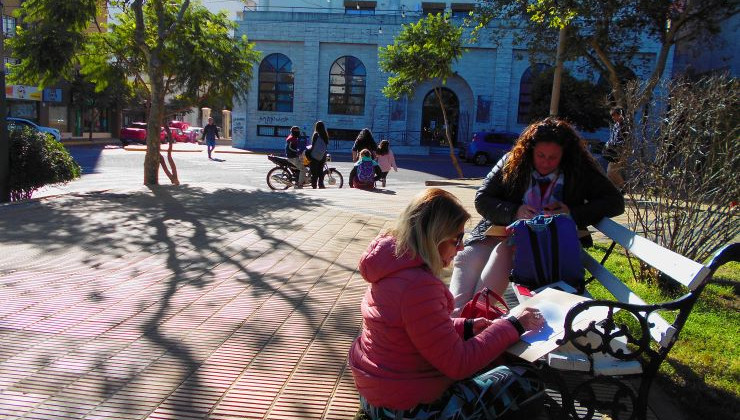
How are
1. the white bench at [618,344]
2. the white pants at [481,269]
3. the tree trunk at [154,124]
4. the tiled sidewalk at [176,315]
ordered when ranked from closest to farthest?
the white bench at [618,344] → the tiled sidewalk at [176,315] → the white pants at [481,269] → the tree trunk at [154,124]

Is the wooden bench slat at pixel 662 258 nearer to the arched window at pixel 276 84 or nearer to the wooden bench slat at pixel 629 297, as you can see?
the wooden bench slat at pixel 629 297

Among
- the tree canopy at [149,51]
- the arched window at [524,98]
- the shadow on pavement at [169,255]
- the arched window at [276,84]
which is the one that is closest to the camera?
the shadow on pavement at [169,255]

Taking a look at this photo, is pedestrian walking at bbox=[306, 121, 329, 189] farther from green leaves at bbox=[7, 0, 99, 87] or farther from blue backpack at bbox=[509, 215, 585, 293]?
blue backpack at bbox=[509, 215, 585, 293]

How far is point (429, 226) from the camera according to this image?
2.39 meters

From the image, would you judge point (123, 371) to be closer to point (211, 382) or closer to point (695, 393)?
point (211, 382)

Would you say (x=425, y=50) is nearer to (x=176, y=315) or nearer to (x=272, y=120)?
(x=176, y=315)

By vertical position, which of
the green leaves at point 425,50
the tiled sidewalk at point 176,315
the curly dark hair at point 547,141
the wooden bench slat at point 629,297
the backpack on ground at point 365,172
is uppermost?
the green leaves at point 425,50

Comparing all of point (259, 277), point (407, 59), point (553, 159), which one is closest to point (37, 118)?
point (407, 59)

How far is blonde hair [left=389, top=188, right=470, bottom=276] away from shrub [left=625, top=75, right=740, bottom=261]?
3.41 m

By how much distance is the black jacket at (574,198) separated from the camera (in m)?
3.77

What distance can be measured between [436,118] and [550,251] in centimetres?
3672

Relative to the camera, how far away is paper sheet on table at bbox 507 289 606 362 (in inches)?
97.9

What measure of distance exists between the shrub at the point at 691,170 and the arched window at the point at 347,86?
34.0 metres

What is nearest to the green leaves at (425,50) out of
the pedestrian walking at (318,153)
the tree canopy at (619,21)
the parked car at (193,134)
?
the tree canopy at (619,21)
